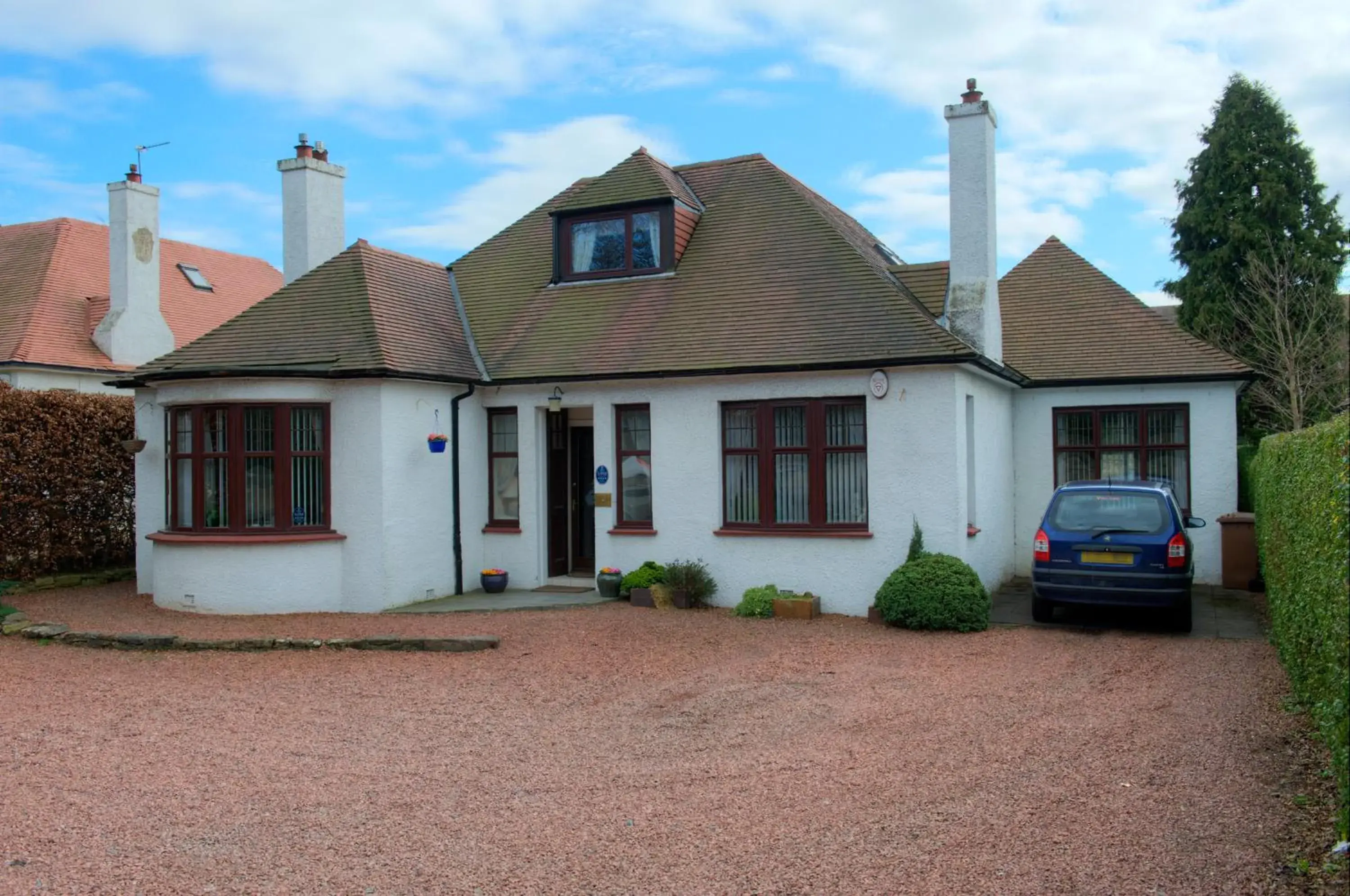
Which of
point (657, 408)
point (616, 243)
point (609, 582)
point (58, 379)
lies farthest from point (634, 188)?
point (58, 379)

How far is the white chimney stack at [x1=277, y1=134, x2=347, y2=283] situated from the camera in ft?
58.8

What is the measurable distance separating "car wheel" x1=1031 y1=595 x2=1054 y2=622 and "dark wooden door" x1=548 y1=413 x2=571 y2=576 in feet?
23.4

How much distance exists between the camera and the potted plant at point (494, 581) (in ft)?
51.2

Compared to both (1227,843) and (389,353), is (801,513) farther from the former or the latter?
(1227,843)

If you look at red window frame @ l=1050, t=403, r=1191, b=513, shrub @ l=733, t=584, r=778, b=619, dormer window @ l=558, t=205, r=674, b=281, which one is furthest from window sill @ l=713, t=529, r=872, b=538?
red window frame @ l=1050, t=403, r=1191, b=513

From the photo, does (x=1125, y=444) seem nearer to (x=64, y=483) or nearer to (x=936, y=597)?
(x=936, y=597)

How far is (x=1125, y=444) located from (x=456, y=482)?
1061cm

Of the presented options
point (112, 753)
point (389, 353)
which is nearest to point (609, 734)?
point (112, 753)

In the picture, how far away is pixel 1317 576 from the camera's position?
6648 mm

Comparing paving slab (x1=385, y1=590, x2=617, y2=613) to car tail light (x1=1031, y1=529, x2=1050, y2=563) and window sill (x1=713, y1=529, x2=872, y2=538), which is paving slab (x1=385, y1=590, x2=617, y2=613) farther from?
car tail light (x1=1031, y1=529, x2=1050, y2=563)

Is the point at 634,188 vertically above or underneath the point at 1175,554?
above

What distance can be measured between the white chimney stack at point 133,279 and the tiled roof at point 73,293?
1.64 ft

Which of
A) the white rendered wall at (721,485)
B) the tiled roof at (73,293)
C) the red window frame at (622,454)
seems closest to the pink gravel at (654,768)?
the white rendered wall at (721,485)

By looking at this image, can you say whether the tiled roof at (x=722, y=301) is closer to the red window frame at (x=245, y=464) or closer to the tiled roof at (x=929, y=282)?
the tiled roof at (x=929, y=282)
